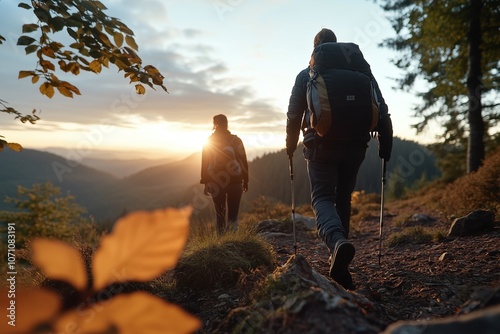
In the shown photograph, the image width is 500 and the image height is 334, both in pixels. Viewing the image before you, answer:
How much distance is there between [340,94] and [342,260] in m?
1.51

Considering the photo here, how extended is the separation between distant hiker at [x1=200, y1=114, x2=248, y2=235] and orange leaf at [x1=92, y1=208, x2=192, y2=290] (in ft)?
19.9

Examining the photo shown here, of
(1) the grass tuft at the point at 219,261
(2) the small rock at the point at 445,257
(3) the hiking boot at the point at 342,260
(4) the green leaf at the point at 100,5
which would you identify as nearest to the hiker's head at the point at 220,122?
(1) the grass tuft at the point at 219,261

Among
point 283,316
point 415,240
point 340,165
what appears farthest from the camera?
point 415,240

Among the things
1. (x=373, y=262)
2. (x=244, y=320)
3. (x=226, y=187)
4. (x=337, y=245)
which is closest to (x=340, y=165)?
(x=337, y=245)

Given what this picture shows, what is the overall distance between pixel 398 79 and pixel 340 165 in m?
14.2

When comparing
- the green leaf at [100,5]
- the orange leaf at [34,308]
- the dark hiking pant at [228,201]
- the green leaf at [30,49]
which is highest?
the green leaf at [100,5]

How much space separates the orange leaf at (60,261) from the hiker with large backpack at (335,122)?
9.56ft

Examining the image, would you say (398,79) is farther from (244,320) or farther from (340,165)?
(244,320)

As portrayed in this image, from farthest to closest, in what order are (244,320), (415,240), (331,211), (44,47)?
1. (415,240)
2. (331,211)
3. (44,47)
4. (244,320)

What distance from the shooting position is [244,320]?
177 cm

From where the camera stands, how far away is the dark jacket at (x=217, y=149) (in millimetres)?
6605

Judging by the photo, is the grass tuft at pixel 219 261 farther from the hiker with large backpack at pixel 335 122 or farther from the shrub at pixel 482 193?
the shrub at pixel 482 193

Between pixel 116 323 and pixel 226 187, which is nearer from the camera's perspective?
pixel 116 323

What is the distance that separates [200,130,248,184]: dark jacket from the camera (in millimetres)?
6605
